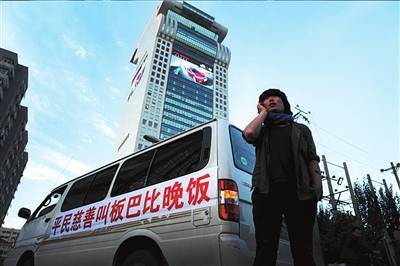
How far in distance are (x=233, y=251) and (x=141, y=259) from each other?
1.06 m

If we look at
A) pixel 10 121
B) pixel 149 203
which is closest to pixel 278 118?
pixel 149 203

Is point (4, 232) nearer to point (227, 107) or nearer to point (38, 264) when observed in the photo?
point (227, 107)

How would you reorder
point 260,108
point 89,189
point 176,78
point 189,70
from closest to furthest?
point 260,108
point 89,189
point 176,78
point 189,70

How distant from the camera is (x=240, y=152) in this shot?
317 centimetres

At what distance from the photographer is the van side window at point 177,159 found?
3.12 meters

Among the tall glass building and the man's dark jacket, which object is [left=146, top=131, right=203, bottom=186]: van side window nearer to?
the man's dark jacket

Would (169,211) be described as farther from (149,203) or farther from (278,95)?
(278,95)

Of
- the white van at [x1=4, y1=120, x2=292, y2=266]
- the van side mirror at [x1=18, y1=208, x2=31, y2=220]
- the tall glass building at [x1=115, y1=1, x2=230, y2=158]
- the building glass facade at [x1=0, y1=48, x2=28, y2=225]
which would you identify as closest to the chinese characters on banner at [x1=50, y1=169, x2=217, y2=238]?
the white van at [x1=4, y1=120, x2=292, y2=266]

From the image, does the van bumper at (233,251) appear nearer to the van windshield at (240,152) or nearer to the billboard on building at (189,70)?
the van windshield at (240,152)

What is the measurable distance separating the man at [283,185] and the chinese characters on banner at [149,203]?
58 centimetres

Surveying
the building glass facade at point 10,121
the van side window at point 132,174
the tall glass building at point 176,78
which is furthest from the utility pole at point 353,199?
the tall glass building at point 176,78

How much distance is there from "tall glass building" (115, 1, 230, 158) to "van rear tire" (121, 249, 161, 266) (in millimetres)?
83219

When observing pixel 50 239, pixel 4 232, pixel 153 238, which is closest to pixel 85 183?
pixel 50 239

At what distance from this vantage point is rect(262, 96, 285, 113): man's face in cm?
258
